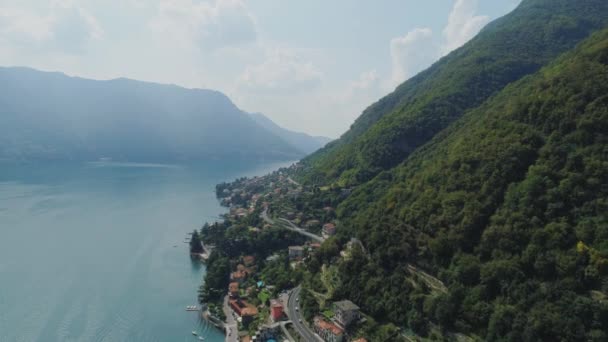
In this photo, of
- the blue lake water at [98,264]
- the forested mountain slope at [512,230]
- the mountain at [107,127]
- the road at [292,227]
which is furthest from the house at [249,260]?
the mountain at [107,127]

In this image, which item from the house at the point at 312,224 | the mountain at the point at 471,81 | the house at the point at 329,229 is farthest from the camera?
the mountain at the point at 471,81

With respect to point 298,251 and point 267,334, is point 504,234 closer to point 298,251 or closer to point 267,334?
point 267,334

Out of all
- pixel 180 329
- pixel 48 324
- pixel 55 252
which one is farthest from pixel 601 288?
pixel 55 252

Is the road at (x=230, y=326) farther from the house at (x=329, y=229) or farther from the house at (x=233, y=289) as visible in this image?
the house at (x=329, y=229)

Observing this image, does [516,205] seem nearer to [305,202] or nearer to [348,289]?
[348,289]

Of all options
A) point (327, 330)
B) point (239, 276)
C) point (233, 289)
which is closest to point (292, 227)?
point (239, 276)
